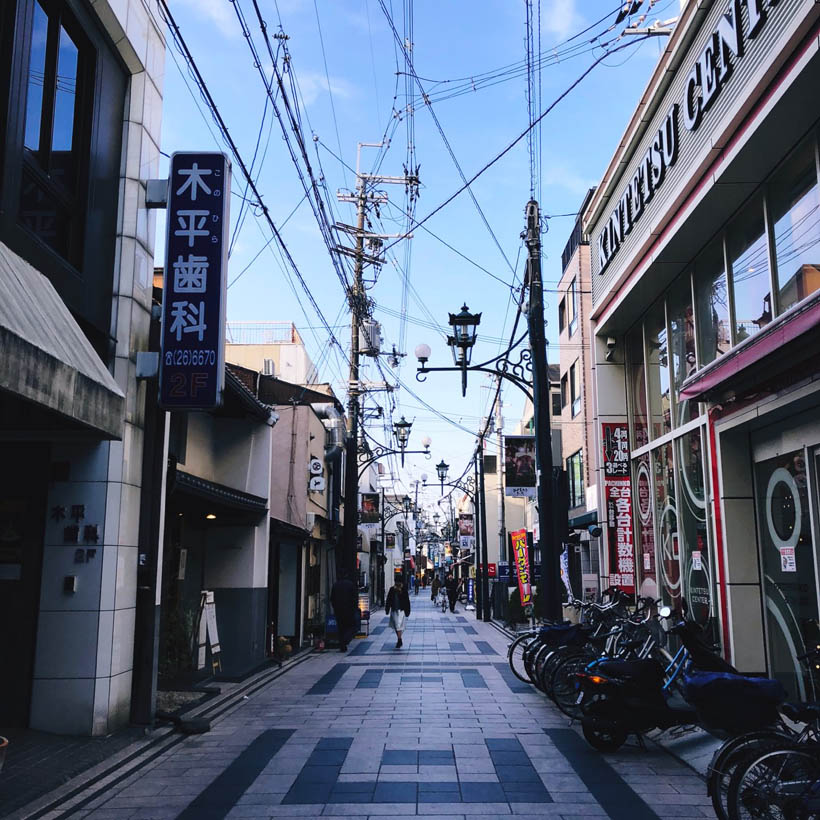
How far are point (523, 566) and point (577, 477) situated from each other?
21.2 feet

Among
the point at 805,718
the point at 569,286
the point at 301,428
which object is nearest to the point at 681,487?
the point at 805,718

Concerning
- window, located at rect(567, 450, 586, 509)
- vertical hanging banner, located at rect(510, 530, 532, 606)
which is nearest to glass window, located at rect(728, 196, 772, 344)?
vertical hanging banner, located at rect(510, 530, 532, 606)

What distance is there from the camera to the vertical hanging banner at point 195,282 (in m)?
9.86

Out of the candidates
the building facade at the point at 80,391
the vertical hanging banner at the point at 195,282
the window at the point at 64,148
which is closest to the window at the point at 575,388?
the vertical hanging banner at the point at 195,282

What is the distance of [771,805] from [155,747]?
6329mm

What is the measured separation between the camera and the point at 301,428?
70.8 ft

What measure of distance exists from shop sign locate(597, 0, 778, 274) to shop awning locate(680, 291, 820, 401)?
2.99 m

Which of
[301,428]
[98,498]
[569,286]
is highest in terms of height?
[569,286]

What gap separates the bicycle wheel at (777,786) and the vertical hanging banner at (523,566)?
19.3 m

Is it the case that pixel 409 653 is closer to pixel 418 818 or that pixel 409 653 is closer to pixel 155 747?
pixel 155 747

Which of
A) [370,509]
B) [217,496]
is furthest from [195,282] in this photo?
[370,509]

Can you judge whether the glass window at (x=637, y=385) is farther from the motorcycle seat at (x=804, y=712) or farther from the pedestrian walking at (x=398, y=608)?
the motorcycle seat at (x=804, y=712)

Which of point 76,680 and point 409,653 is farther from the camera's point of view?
point 409,653

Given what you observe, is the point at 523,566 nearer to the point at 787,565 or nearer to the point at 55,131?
the point at 787,565
